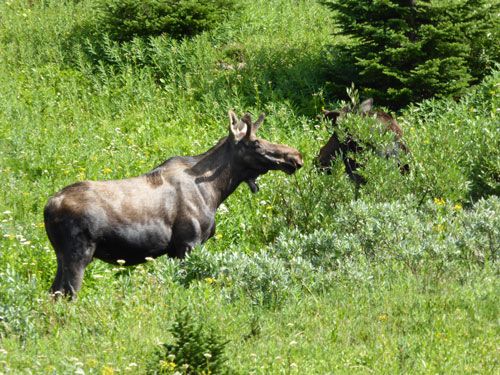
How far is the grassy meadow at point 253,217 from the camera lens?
8.16 meters

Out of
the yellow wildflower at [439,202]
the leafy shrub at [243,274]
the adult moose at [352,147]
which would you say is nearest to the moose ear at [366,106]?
the adult moose at [352,147]

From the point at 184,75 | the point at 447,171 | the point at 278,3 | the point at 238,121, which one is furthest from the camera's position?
the point at 278,3

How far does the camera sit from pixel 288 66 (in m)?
19.2

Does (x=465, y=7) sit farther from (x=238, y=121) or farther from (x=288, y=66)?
(x=238, y=121)

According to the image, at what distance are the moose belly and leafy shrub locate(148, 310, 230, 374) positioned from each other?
3047mm

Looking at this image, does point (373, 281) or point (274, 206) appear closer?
point (373, 281)

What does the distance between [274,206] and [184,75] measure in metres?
6.65

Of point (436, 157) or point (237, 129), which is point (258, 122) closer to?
point (237, 129)

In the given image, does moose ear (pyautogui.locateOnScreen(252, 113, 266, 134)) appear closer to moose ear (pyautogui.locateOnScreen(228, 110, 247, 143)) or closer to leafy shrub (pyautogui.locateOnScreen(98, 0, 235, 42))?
moose ear (pyautogui.locateOnScreen(228, 110, 247, 143))

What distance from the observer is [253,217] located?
13.4m

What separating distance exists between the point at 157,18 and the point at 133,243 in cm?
1000

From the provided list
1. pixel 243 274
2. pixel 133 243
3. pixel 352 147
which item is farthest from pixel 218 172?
pixel 352 147

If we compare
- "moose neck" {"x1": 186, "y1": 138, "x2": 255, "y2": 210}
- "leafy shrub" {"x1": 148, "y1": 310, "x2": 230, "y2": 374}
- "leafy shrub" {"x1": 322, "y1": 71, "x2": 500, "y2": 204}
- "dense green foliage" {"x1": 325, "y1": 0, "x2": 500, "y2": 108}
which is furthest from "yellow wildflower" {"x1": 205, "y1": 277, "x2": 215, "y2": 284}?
"dense green foliage" {"x1": 325, "y1": 0, "x2": 500, "y2": 108}

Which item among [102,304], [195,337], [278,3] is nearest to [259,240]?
[102,304]
